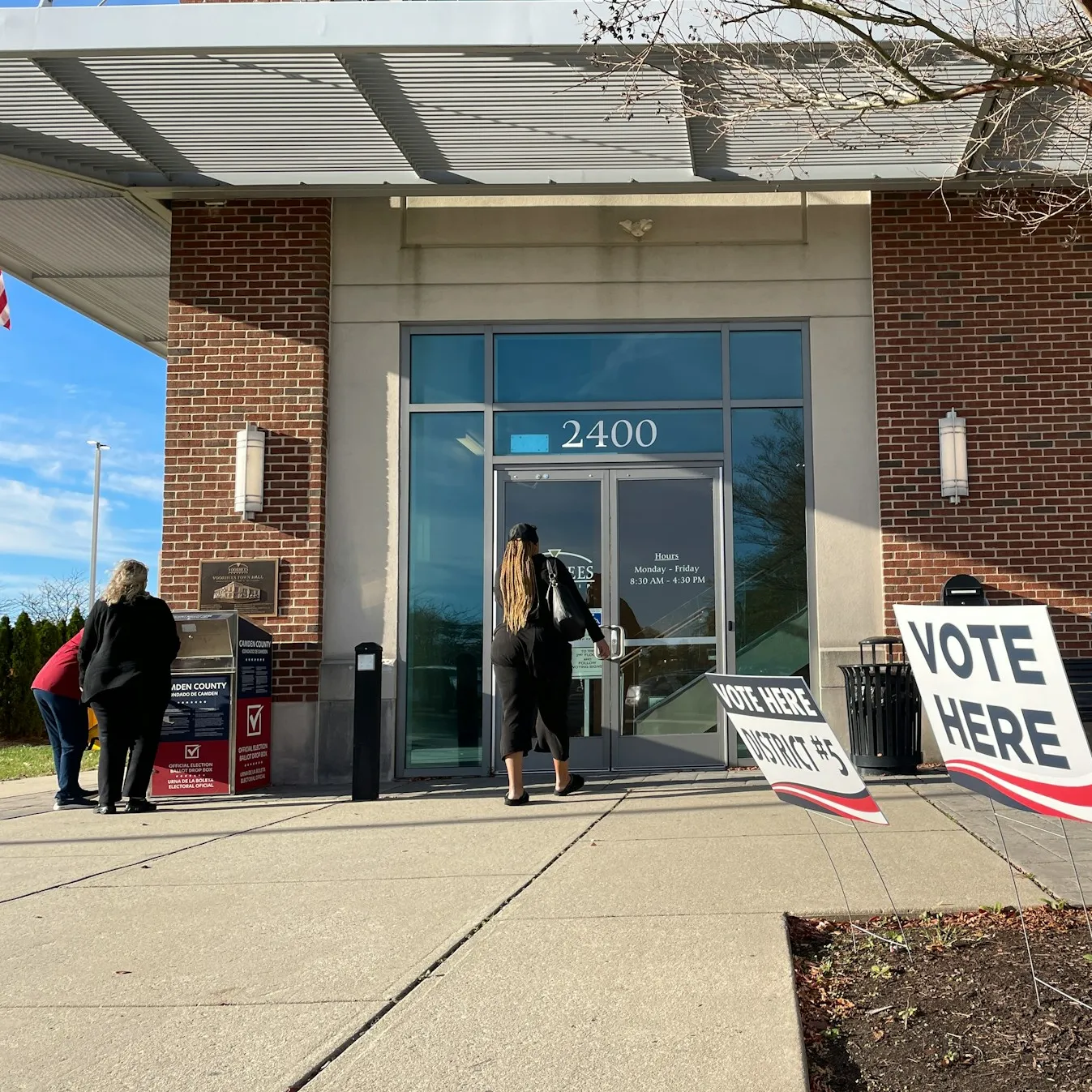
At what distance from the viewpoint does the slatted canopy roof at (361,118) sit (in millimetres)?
7418

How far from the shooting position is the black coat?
25.0 feet

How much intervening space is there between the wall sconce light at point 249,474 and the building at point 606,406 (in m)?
0.13

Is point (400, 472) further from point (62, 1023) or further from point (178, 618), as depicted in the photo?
point (62, 1023)

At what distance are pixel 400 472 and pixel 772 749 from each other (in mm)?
6282

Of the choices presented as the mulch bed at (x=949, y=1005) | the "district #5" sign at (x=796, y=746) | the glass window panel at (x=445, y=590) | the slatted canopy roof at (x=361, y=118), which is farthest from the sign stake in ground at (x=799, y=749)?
the glass window panel at (x=445, y=590)

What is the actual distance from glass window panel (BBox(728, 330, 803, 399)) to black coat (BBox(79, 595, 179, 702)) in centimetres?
A: 511

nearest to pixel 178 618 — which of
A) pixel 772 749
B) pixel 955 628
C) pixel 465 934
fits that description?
pixel 465 934

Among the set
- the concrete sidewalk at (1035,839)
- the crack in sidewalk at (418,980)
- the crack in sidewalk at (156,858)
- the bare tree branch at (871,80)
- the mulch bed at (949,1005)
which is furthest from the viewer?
the crack in sidewalk at (156,858)

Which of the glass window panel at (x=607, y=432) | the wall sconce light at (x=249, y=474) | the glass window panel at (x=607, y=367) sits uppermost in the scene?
the glass window panel at (x=607, y=367)

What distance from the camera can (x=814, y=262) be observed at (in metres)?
9.84

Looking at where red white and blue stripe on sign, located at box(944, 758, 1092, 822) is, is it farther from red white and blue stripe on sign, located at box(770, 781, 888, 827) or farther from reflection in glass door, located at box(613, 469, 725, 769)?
reflection in glass door, located at box(613, 469, 725, 769)

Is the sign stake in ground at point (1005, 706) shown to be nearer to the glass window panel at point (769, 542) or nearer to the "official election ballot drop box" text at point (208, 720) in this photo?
the glass window panel at point (769, 542)

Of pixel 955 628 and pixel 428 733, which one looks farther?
pixel 428 733

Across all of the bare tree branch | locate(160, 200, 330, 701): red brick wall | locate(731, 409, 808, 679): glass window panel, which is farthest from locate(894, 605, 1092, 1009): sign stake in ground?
locate(160, 200, 330, 701): red brick wall
